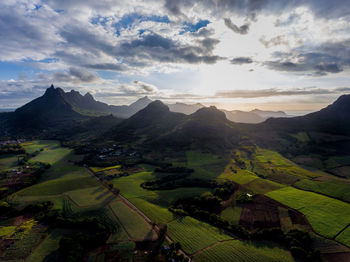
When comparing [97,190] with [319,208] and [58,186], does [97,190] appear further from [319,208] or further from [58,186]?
[319,208]

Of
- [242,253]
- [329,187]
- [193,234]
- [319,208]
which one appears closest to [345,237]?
[319,208]

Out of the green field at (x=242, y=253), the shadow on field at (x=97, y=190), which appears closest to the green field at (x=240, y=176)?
the green field at (x=242, y=253)

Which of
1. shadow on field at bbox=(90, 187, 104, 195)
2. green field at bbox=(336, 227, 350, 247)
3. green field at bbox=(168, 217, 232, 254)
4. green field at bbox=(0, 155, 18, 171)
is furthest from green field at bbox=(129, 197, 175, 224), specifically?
green field at bbox=(0, 155, 18, 171)

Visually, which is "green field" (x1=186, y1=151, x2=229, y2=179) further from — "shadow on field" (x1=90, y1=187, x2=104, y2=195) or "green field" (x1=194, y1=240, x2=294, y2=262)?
"green field" (x1=194, y1=240, x2=294, y2=262)

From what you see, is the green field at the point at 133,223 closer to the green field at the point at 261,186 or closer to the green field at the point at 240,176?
the green field at the point at 261,186

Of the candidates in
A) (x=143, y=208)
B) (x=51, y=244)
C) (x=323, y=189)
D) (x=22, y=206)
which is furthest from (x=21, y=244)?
(x=323, y=189)

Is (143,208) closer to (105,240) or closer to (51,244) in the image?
(105,240)
